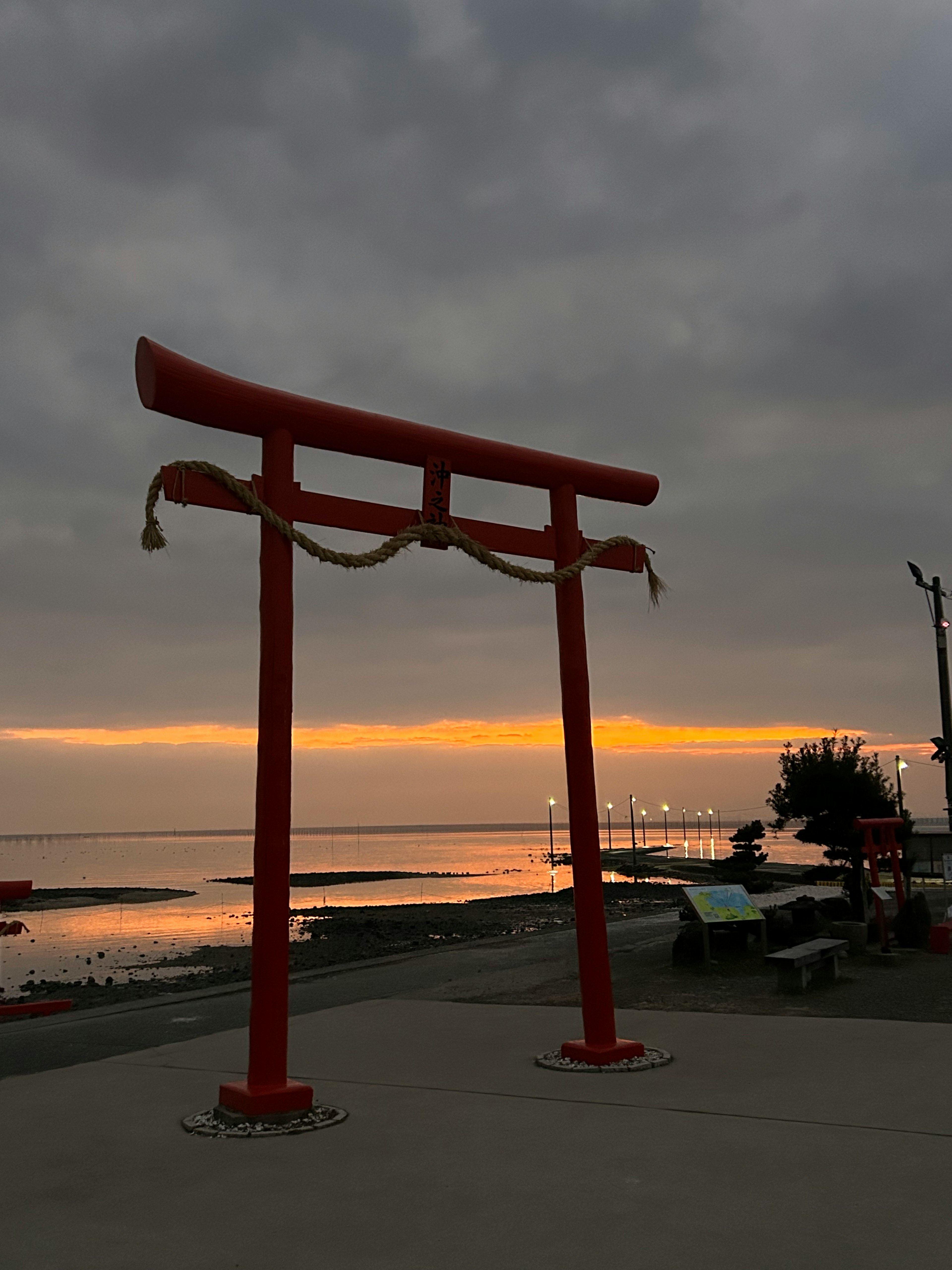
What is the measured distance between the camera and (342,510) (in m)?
6.25

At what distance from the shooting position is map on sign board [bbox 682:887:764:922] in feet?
38.0

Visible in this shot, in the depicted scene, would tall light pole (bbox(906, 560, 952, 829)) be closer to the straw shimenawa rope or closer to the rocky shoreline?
the rocky shoreline

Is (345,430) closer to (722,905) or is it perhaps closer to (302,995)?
(302,995)

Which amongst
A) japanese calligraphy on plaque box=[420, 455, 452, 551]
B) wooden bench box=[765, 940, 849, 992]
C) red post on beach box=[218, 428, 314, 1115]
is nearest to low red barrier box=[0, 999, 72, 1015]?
red post on beach box=[218, 428, 314, 1115]

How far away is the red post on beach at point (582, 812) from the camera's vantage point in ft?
21.8

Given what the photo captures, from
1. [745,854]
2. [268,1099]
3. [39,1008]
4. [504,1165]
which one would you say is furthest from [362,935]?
[504,1165]

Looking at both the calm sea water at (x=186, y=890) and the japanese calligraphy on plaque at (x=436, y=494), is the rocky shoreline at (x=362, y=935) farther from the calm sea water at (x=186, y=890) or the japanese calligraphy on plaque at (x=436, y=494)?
the japanese calligraphy on plaque at (x=436, y=494)

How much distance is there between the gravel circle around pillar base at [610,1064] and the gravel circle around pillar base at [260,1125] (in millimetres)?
1565

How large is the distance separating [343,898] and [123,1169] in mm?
46182

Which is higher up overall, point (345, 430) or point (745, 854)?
point (345, 430)

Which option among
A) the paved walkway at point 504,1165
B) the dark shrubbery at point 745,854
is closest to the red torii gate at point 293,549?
the paved walkway at point 504,1165

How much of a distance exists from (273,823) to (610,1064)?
8.89ft

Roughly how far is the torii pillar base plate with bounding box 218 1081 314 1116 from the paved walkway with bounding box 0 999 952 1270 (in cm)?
29

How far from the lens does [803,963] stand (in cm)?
947
